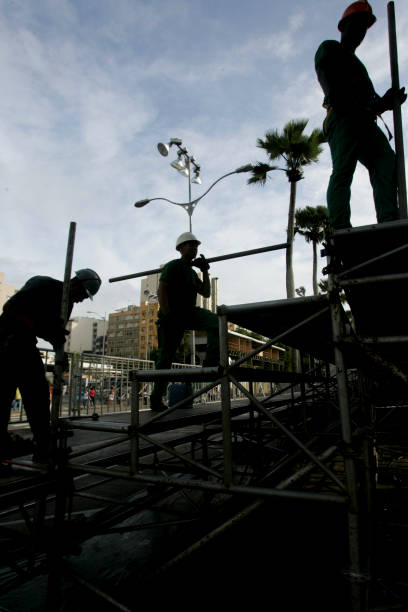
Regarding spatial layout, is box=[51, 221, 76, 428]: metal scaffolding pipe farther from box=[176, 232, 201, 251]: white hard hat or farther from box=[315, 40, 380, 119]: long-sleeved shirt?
box=[315, 40, 380, 119]: long-sleeved shirt

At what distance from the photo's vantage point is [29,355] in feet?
9.66

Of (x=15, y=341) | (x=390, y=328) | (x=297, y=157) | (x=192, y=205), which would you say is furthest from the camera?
(x=297, y=157)

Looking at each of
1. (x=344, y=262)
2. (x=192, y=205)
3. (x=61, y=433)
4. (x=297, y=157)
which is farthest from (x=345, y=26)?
(x=297, y=157)

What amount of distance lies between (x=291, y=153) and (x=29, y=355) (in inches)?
642

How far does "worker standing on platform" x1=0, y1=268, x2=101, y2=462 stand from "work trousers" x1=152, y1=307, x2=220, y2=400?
1.43m

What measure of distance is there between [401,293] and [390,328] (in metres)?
1.73

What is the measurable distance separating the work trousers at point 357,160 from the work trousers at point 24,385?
284 cm

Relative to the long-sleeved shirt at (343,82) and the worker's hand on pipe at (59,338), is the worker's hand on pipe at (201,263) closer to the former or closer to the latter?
the worker's hand on pipe at (59,338)

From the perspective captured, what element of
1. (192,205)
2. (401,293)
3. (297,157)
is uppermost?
(297,157)

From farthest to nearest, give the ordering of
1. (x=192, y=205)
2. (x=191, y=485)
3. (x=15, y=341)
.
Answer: (x=192, y=205) → (x=15, y=341) → (x=191, y=485)

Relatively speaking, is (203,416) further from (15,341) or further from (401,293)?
(401,293)

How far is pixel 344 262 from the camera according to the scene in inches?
96.7

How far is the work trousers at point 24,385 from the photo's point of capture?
2838mm

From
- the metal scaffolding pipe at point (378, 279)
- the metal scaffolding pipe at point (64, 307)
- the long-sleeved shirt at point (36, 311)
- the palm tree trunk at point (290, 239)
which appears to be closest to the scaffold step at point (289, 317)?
the metal scaffolding pipe at point (378, 279)
